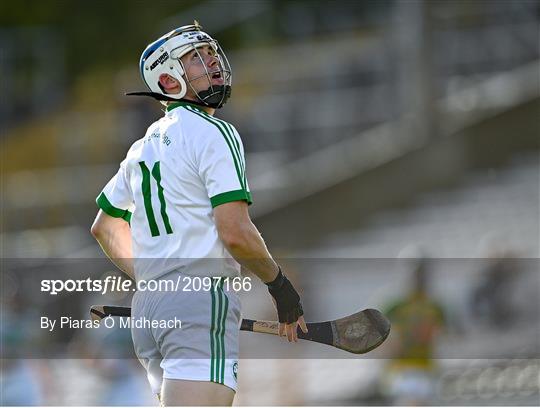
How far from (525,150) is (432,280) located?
14.6ft

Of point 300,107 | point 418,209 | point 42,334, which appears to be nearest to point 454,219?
point 418,209

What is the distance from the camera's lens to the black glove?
496 cm

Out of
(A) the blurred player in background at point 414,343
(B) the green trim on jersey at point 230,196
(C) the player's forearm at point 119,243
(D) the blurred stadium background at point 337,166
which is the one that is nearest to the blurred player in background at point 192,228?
(B) the green trim on jersey at point 230,196

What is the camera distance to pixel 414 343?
9.10 m

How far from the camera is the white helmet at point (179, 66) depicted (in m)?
5.15

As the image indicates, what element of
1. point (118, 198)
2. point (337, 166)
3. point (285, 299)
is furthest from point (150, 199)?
point (337, 166)

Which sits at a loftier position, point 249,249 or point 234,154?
point 234,154

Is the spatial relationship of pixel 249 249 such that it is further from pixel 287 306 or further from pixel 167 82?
pixel 167 82

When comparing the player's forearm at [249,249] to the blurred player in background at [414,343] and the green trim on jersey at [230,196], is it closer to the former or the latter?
the green trim on jersey at [230,196]

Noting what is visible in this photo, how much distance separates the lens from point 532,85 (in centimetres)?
1426

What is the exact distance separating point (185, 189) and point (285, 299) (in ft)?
1.86

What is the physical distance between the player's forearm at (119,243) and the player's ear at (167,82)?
0.59 m

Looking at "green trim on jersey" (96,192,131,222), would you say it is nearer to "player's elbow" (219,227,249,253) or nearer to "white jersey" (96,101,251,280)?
"white jersey" (96,101,251,280)

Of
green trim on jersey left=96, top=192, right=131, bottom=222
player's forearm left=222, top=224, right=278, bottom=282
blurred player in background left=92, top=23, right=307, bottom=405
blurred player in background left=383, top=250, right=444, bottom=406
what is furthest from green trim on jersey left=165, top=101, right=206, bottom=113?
blurred player in background left=383, top=250, right=444, bottom=406
